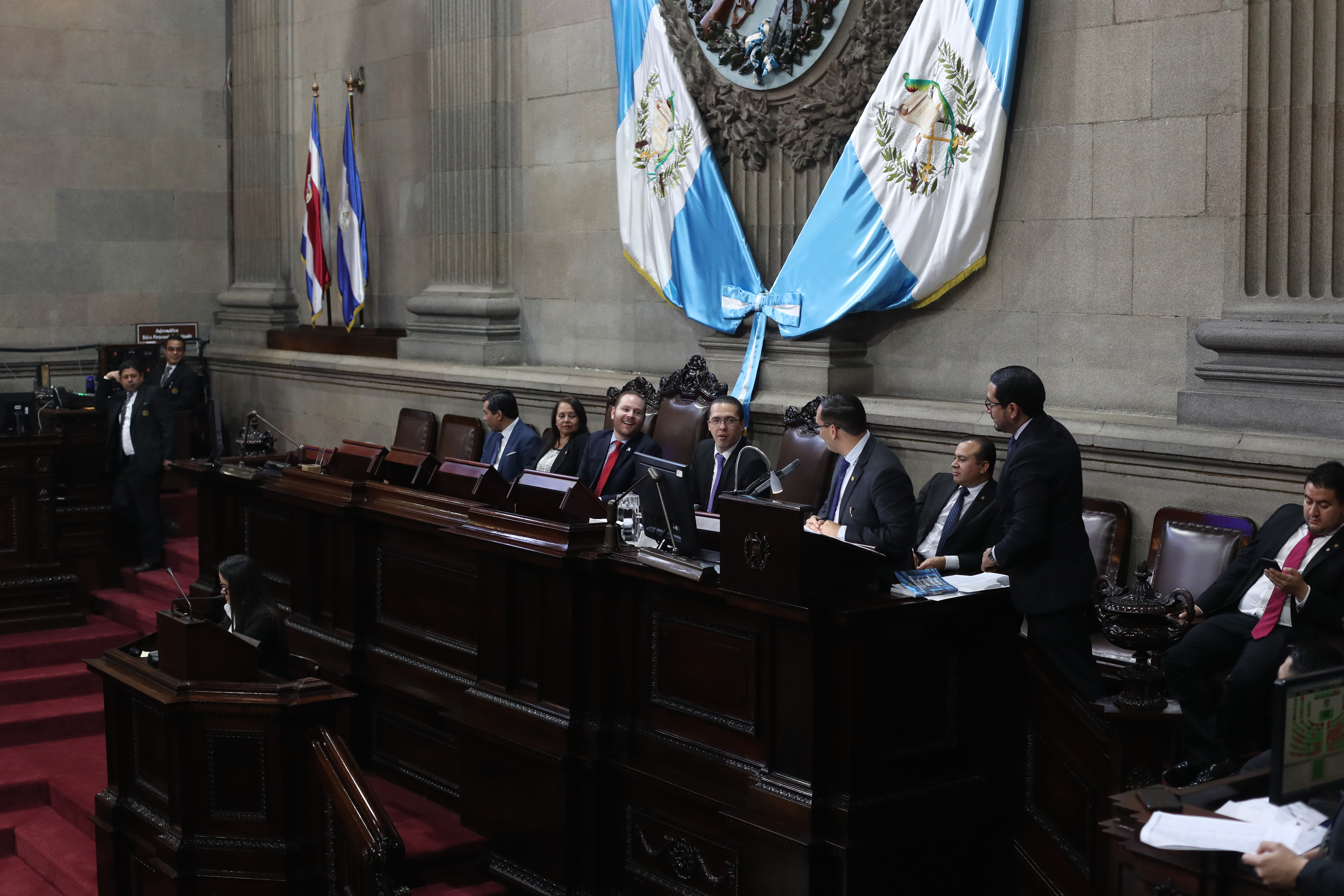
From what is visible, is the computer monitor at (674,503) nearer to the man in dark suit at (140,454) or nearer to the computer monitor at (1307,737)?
the computer monitor at (1307,737)

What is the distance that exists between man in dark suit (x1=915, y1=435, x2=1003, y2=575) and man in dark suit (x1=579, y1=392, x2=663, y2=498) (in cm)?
159

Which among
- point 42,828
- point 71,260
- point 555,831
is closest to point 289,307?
point 71,260

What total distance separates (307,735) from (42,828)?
2.42m

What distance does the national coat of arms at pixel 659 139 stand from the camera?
806 centimetres

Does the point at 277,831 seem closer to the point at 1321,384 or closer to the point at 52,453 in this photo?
the point at 1321,384

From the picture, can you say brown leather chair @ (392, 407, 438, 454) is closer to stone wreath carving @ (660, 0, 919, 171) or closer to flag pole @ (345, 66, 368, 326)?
flag pole @ (345, 66, 368, 326)

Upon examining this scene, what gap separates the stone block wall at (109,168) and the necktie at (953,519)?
852 centimetres

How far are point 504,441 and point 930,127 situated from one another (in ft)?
9.18

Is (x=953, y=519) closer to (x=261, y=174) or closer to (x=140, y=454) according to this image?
(x=140, y=454)

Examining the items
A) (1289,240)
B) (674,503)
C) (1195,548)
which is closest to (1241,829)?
(674,503)

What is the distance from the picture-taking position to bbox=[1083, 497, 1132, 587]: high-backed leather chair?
18.7 feet

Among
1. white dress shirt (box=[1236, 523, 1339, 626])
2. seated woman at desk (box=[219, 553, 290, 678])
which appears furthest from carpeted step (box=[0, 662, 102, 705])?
white dress shirt (box=[1236, 523, 1339, 626])

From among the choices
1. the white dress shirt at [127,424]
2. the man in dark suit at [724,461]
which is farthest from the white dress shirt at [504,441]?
the white dress shirt at [127,424]

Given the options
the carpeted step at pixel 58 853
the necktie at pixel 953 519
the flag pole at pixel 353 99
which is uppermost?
the flag pole at pixel 353 99
